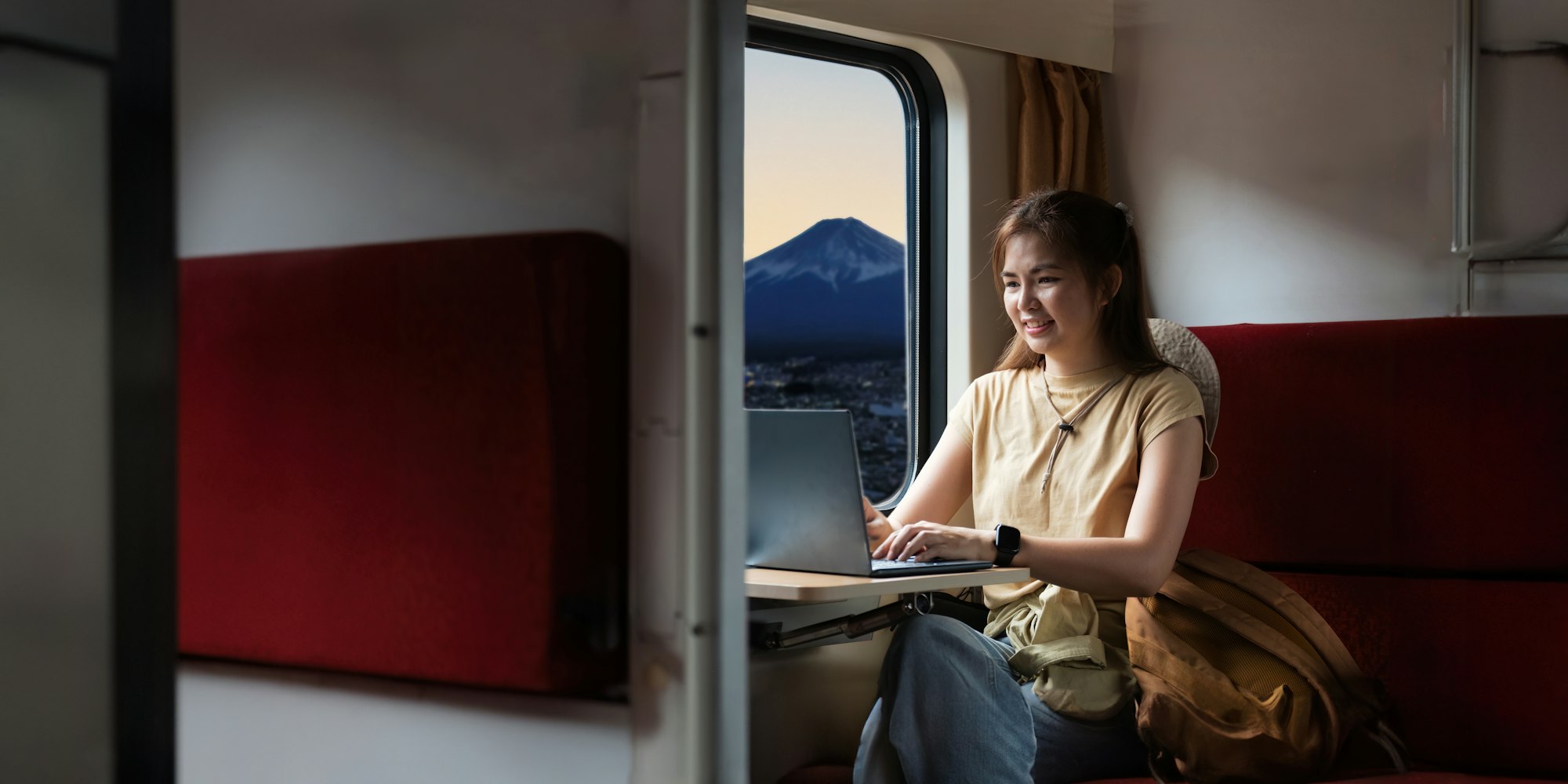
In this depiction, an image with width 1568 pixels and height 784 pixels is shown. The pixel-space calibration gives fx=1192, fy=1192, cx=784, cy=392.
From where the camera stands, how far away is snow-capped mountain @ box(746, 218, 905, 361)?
9.40 ft

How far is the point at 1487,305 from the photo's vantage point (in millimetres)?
2180

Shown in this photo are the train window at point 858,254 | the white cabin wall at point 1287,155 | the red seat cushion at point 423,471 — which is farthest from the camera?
the train window at point 858,254

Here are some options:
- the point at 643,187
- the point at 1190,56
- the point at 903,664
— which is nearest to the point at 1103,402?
the point at 903,664

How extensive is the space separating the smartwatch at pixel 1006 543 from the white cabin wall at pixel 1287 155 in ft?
3.65

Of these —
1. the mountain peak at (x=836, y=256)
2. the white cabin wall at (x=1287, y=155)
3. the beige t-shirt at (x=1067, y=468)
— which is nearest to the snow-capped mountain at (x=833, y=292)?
the mountain peak at (x=836, y=256)

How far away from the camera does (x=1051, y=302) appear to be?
203cm

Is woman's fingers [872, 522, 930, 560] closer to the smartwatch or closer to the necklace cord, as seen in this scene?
the smartwatch

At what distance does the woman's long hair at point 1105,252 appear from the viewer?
6.68 ft

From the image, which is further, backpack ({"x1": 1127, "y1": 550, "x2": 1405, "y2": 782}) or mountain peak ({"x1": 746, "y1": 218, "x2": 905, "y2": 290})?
mountain peak ({"x1": 746, "y1": 218, "x2": 905, "y2": 290})

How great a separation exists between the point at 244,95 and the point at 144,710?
→ 36 centimetres

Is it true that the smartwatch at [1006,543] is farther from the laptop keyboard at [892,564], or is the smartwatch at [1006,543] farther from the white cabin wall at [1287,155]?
the white cabin wall at [1287,155]

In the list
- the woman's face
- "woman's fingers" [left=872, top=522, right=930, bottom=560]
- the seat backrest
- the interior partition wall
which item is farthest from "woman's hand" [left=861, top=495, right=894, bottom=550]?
the interior partition wall

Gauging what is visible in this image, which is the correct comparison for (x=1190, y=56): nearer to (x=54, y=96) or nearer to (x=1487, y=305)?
(x=1487, y=305)

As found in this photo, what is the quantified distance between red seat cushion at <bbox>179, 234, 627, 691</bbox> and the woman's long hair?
4.77 ft
